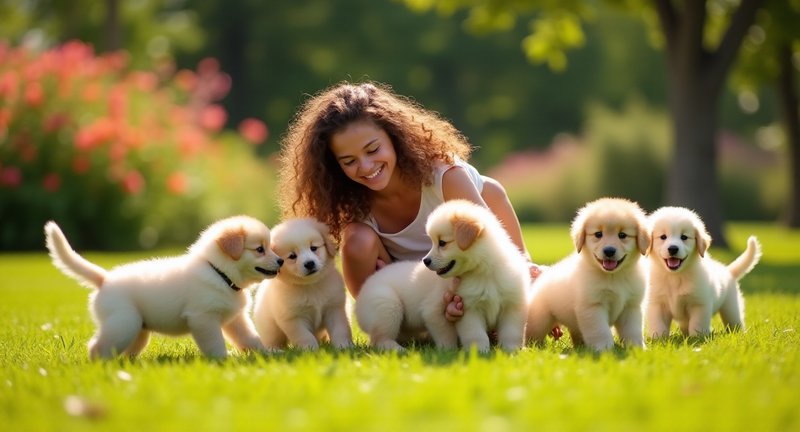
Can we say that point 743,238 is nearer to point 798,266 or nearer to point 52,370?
point 798,266

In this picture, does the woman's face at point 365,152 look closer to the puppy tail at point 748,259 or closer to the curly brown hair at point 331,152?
the curly brown hair at point 331,152

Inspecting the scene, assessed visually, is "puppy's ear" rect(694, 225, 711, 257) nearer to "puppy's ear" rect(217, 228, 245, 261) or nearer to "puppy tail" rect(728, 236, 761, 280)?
"puppy tail" rect(728, 236, 761, 280)

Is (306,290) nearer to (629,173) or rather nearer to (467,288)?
(467,288)

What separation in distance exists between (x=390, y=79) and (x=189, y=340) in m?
29.0

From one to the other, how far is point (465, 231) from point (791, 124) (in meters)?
15.9

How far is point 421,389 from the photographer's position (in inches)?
110

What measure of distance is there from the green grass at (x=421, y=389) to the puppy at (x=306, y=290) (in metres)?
0.48

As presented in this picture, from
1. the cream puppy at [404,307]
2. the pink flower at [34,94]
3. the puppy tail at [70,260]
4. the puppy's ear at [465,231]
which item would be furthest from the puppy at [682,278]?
the pink flower at [34,94]

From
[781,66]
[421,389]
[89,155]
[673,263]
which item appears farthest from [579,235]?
[781,66]

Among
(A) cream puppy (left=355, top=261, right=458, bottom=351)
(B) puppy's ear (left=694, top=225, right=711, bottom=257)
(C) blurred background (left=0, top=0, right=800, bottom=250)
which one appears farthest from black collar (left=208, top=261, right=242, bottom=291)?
(C) blurred background (left=0, top=0, right=800, bottom=250)

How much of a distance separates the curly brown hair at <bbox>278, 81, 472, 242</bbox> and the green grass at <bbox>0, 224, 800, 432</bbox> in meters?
1.38

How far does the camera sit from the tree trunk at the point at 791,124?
1717 cm

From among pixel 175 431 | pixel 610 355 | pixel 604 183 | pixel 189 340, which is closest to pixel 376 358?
pixel 610 355

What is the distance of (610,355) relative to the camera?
3574 mm
